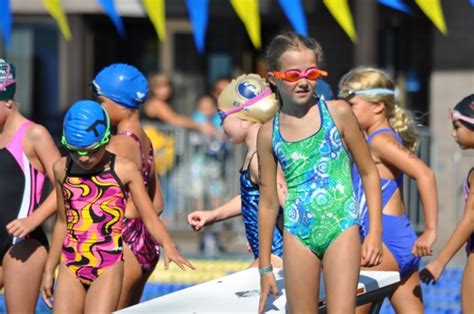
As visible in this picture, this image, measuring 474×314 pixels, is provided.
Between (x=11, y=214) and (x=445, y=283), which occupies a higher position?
(x=11, y=214)

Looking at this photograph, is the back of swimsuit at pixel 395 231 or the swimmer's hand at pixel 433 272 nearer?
the swimmer's hand at pixel 433 272

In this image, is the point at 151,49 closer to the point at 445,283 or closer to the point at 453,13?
the point at 453,13

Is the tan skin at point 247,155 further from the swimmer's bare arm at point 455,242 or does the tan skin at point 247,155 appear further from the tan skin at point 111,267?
the swimmer's bare arm at point 455,242

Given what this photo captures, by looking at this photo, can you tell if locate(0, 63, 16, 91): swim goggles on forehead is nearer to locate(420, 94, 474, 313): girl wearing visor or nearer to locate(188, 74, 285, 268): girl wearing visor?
locate(188, 74, 285, 268): girl wearing visor

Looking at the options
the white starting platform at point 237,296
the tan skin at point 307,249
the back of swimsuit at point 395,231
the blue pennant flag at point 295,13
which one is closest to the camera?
the tan skin at point 307,249

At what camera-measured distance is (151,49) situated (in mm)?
15703

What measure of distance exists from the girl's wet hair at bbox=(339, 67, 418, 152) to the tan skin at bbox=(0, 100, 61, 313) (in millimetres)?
1664

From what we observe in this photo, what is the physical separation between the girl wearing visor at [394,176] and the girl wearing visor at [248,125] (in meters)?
0.55

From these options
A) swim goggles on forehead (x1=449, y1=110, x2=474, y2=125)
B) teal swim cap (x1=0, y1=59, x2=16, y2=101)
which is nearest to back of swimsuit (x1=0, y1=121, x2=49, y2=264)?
teal swim cap (x1=0, y1=59, x2=16, y2=101)

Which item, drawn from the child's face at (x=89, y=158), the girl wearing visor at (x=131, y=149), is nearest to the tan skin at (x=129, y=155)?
the girl wearing visor at (x=131, y=149)

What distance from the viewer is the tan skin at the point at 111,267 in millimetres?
5434

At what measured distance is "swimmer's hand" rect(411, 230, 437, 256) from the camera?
5898 millimetres

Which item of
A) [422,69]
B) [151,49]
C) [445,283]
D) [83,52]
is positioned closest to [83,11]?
[83,52]

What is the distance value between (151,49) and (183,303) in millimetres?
10810
